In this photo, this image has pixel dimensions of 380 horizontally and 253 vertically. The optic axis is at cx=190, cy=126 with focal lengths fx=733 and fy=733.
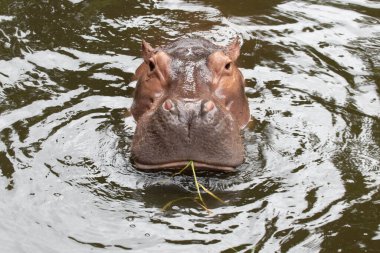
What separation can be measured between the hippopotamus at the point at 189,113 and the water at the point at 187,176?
25 cm

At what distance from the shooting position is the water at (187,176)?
15.0 ft

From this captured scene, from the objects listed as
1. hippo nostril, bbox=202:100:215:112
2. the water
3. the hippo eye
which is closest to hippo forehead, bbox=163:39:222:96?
the hippo eye

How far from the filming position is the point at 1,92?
6391 millimetres

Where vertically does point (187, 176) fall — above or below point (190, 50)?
below

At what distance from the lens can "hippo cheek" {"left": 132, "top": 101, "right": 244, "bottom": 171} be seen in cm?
476

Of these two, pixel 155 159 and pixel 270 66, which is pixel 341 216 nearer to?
pixel 155 159

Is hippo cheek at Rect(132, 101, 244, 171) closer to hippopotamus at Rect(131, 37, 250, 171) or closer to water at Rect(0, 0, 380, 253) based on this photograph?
hippopotamus at Rect(131, 37, 250, 171)

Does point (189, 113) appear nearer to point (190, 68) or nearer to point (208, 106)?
point (208, 106)

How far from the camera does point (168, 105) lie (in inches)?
191

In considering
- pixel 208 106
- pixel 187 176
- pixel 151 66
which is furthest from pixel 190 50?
pixel 187 176

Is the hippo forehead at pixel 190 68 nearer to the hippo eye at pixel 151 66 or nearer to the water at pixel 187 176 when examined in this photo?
the hippo eye at pixel 151 66

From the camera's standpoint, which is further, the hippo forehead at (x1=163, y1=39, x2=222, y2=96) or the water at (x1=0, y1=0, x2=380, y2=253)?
the hippo forehead at (x1=163, y1=39, x2=222, y2=96)

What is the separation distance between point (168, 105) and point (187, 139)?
0.28 metres

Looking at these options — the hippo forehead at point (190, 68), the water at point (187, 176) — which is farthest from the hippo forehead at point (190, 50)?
the water at point (187, 176)
